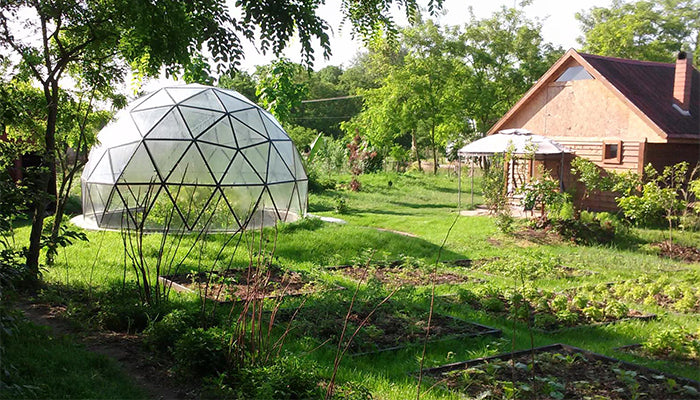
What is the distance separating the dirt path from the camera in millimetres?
4916

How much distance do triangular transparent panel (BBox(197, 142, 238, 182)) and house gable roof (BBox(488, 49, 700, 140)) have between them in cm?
1281

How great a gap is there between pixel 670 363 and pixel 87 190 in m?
12.7

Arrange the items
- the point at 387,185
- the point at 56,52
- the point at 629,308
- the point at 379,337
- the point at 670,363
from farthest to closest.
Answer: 1. the point at 387,185
2. the point at 56,52
3. the point at 629,308
4. the point at 379,337
5. the point at 670,363

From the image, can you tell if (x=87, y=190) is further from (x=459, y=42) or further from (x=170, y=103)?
(x=459, y=42)

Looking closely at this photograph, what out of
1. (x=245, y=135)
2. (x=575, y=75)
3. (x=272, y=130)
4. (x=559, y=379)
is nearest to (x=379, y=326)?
(x=559, y=379)

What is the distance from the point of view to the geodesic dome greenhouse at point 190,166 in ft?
44.0

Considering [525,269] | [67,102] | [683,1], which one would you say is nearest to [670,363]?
[525,269]

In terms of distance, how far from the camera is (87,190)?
1427 cm

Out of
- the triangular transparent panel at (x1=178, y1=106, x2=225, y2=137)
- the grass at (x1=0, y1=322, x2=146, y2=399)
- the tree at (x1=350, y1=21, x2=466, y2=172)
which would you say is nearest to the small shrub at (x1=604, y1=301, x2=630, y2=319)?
the grass at (x1=0, y1=322, x2=146, y2=399)

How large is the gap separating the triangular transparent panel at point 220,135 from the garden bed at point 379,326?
7.63 meters

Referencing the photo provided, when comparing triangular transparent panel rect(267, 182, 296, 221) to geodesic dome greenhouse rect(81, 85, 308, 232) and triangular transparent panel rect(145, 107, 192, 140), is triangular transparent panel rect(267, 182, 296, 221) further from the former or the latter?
triangular transparent panel rect(145, 107, 192, 140)

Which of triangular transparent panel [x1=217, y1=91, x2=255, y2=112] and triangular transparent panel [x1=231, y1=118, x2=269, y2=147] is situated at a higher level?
triangular transparent panel [x1=217, y1=91, x2=255, y2=112]

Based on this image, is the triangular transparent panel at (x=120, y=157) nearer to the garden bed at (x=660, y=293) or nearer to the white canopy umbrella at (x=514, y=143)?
the garden bed at (x=660, y=293)

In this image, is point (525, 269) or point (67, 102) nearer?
point (67, 102)
